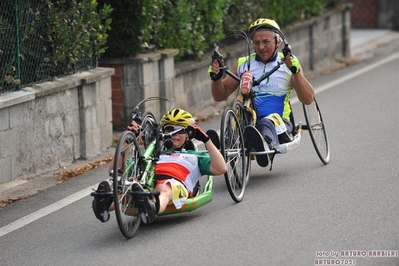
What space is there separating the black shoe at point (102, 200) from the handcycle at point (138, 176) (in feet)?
0.08

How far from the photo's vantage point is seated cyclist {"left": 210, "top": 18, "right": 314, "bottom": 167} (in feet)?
30.6

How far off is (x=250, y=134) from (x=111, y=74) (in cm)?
314

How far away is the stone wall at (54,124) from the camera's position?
9587mm

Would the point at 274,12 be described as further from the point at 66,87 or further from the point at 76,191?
the point at 76,191

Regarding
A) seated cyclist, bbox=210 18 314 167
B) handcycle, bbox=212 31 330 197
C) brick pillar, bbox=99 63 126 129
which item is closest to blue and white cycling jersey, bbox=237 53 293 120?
seated cyclist, bbox=210 18 314 167

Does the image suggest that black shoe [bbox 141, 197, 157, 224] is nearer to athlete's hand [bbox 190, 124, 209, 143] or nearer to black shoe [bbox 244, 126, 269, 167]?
athlete's hand [bbox 190, 124, 209, 143]

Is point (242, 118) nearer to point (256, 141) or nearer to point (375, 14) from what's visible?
point (256, 141)

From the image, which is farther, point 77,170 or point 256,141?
point 77,170

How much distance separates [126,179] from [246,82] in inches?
91.1

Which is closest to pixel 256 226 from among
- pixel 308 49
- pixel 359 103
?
pixel 359 103

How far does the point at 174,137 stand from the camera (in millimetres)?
8094

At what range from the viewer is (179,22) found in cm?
1359

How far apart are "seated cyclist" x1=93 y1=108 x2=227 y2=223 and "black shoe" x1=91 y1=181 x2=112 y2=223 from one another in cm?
42


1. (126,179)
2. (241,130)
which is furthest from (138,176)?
(241,130)
